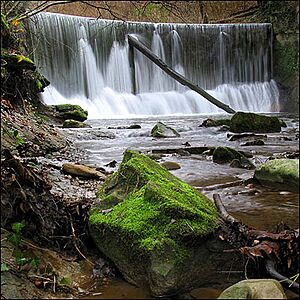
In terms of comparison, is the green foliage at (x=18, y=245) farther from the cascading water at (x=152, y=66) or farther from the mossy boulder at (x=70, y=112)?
the cascading water at (x=152, y=66)

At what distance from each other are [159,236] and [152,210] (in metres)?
0.21

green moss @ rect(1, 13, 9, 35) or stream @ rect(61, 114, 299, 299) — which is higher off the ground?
green moss @ rect(1, 13, 9, 35)

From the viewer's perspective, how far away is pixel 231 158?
221 inches

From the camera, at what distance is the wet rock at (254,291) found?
1674mm

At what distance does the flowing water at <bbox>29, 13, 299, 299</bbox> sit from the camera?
Answer: 4.65 meters

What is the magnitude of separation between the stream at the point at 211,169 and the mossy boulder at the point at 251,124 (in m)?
0.28

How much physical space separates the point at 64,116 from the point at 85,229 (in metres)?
7.31

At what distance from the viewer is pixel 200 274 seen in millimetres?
2215

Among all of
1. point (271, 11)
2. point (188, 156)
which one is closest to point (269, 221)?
point (188, 156)

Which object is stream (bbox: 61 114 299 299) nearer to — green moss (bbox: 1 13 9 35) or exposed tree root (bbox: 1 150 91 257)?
exposed tree root (bbox: 1 150 91 257)

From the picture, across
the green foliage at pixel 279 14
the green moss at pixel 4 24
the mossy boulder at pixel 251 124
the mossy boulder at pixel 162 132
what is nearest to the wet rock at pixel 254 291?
A: the green moss at pixel 4 24

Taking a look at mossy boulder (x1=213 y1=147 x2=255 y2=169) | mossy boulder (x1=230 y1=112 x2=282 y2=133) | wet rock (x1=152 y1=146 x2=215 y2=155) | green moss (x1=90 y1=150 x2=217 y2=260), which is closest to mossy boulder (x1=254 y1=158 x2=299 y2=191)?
mossy boulder (x1=213 y1=147 x2=255 y2=169)

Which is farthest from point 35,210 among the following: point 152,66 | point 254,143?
point 152,66

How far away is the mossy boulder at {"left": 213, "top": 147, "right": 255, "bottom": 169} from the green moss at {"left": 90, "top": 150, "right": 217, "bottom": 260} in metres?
2.52
